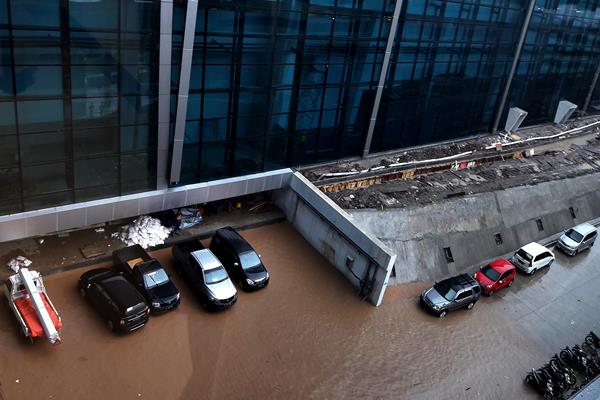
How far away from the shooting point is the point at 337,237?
22.7 metres

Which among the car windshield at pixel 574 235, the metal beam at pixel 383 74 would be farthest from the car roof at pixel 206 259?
the car windshield at pixel 574 235

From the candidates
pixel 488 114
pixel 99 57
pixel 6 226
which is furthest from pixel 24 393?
pixel 488 114

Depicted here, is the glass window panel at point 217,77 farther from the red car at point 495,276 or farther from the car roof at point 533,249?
the car roof at point 533,249

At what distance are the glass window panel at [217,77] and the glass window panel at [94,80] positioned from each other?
12.2ft

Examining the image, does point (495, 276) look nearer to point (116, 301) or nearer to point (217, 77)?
point (217, 77)

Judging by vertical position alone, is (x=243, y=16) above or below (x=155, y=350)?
above

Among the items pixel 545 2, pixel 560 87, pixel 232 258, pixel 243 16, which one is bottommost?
pixel 232 258

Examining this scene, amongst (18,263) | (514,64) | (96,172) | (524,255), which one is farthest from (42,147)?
(514,64)

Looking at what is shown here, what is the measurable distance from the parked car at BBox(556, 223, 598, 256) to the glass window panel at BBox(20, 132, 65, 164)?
2516 centimetres

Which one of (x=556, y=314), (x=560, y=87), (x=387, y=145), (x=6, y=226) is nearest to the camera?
(x=6, y=226)

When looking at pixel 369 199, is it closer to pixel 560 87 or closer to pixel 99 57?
pixel 99 57

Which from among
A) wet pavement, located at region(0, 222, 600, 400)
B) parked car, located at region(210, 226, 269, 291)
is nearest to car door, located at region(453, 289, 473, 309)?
wet pavement, located at region(0, 222, 600, 400)

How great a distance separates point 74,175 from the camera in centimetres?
1903

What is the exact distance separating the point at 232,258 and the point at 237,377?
5.31m
